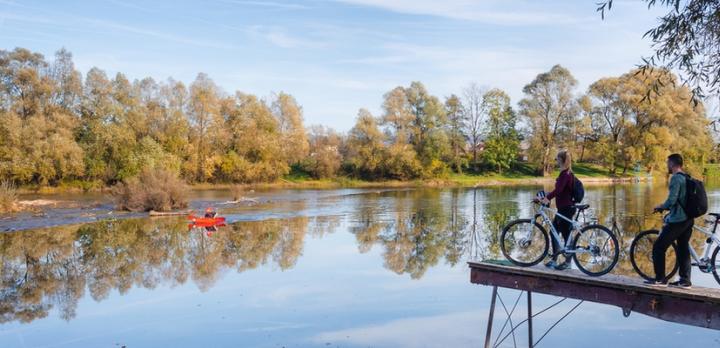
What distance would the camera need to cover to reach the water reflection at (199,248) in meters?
14.8

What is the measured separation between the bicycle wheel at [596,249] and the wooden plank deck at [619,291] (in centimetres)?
36

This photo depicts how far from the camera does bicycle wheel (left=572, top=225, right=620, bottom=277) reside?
930 cm

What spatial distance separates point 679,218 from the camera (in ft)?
26.6

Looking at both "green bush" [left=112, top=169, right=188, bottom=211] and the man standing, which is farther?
"green bush" [left=112, top=169, right=188, bottom=211]

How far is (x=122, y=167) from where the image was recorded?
55.1 metres

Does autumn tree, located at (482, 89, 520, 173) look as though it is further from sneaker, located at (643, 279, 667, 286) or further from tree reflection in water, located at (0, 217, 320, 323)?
sneaker, located at (643, 279, 667, 286)

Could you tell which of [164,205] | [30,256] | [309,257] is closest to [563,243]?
[309,257]

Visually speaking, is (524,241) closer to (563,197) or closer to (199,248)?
(563,197)

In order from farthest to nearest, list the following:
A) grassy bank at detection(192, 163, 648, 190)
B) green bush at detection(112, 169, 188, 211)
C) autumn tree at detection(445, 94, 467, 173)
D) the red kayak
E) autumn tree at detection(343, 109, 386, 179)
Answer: autumn tree at detection(445, 94, 467, 173) < autumn tree at detection(343, 109, 386, 179) < grassy bank at detection(192, 163, 648, 190) < green bush at detection(112, 169, 188, 211) < the red kayak

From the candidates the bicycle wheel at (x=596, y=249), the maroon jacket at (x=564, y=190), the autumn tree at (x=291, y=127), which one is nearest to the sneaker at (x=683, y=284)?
the bicycle wheel at (x=596, y=249)

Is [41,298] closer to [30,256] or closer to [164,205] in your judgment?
[30,256]

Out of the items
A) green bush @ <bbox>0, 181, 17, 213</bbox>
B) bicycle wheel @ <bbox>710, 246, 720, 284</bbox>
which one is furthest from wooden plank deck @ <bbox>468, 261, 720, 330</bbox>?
green bush @ <bbox>0, 181, 17, 213</bbox>

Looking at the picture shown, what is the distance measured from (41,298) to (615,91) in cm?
6789

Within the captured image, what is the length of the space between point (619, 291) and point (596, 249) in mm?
1251
